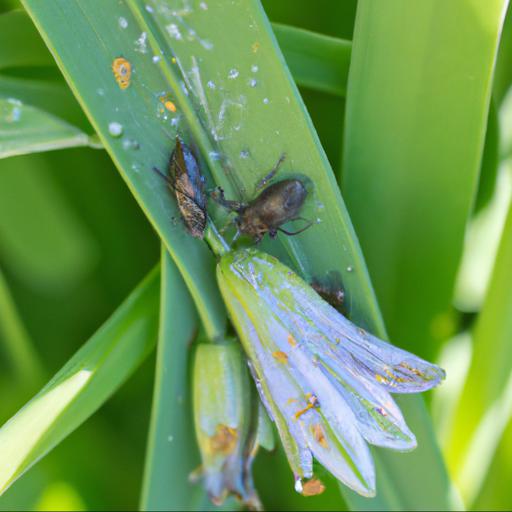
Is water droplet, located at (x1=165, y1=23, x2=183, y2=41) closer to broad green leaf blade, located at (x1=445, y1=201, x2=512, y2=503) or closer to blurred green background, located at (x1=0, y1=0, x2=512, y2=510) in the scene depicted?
blurred green background, located at (x1=0, y1=0, x2=512, y2=510)

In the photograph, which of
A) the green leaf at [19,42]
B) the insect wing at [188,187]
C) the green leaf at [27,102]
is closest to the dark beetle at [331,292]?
the insect wing at [188,187]

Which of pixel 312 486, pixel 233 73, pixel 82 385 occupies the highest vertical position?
pixel 233 73

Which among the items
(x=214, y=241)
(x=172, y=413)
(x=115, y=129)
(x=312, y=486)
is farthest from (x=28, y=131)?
(x=312, y=486)

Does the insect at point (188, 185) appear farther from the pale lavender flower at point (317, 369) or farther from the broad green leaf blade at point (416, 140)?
the broad green leaf blade at point (416, 140)

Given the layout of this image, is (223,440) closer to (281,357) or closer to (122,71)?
(281,357)

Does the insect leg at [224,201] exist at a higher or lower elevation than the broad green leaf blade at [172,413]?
higher

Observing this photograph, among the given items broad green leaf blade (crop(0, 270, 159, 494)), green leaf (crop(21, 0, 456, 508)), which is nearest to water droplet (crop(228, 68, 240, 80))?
green leaf (crop(21, 0, 456, 508))

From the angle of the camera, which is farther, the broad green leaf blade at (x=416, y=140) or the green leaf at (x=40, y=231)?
the green leaf at (x=40, y=231)
